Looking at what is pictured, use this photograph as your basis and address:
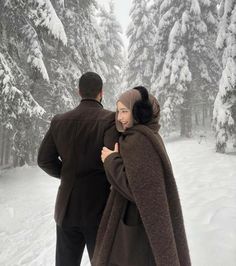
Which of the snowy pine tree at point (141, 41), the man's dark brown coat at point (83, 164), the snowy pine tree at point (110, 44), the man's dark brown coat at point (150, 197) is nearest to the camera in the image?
the man's dark brown coat at point (150, 197)

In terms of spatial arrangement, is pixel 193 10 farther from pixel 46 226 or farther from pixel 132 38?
pixel 46 226

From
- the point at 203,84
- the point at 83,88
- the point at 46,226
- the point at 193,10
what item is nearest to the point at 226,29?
the point at 193,10

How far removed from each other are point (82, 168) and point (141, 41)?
93.1 ft

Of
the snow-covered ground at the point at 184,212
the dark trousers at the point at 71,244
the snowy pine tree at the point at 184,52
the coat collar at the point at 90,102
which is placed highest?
the snowy pine tree at the point at 184,52

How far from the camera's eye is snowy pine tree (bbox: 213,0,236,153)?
14531 mm

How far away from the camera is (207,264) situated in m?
5.07

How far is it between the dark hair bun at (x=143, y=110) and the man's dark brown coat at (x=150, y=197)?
72 millimetres

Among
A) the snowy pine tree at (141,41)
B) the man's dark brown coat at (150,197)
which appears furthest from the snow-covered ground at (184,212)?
the snowy pine tree at (141,41)

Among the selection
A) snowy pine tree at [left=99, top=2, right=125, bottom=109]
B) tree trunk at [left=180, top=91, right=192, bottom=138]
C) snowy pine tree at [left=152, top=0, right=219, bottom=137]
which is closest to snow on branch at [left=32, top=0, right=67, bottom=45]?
snowy pine tree at [left=152, top=0, right=219, bottom=137]

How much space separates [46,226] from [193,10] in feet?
61.5

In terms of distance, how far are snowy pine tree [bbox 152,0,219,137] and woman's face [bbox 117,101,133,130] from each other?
20.7m

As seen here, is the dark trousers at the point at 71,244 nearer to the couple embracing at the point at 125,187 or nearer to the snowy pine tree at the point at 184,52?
the couple embracing at the point at 125,187

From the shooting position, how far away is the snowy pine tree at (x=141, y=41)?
29859mm

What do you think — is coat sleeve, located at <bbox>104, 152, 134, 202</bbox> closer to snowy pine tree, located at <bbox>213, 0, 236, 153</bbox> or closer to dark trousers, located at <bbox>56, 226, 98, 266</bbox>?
dark trousers, located at <bbox>56, 226, 98, 266</bbox>
